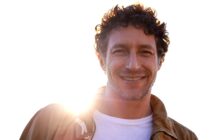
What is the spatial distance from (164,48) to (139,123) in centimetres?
102

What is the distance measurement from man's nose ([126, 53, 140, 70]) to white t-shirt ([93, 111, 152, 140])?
547mm

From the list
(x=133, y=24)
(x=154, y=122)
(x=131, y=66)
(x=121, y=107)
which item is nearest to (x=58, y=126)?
(x=121, y=107)

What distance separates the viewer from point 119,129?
6.44m

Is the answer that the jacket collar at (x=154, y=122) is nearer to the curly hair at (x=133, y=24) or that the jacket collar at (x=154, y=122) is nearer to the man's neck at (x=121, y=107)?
the man's neck at (x=121, y=107)

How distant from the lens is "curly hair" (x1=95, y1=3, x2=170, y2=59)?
680cm

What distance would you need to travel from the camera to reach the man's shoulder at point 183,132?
22.5 feet

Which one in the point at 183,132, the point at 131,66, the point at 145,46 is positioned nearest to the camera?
the point at 131,66

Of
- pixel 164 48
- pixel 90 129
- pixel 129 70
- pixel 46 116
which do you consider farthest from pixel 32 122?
pixel 164 48

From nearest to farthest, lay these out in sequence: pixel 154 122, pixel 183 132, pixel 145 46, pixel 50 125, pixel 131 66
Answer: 1. pixel 50 125
2. pixel 131 66
3. pixel 145 46
4. pixel 154 122
5. pixel 183 132

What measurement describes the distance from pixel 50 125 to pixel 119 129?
72 centimetres

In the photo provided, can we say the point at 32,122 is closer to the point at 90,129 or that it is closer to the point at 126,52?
the point at 90,129

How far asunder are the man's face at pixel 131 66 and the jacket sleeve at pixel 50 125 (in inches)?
22.5

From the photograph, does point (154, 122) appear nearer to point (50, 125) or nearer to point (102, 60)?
point (102, 60)

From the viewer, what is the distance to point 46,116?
6156 millimetres
